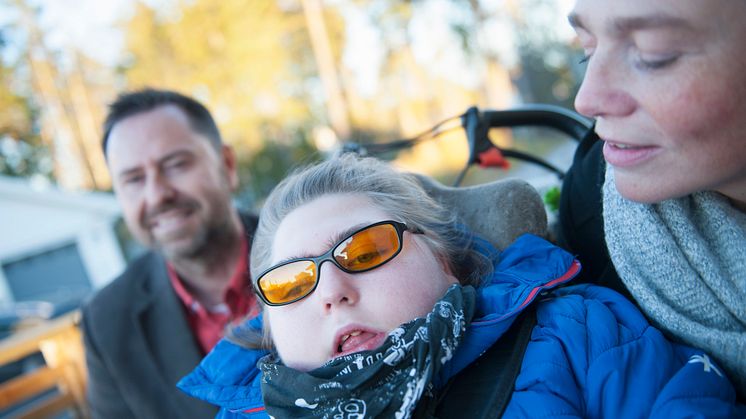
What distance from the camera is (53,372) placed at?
4.34 metres

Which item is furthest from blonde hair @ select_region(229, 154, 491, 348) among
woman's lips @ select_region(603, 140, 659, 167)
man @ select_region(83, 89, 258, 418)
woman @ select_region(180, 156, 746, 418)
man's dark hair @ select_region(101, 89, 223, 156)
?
man's dark hair @ select_region(101, 89, 223, 156)

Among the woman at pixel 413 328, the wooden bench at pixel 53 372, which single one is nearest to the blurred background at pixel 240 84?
the wooden bench at pixel 53 372

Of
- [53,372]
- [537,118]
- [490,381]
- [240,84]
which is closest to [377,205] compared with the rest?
[490,381]

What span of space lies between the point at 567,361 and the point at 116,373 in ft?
7.36

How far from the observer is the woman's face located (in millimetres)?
886

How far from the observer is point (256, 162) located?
21.9 m

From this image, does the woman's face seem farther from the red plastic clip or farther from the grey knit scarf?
the red plastic clip

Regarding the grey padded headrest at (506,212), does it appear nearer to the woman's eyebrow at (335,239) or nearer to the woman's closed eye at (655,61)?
the woman's eyebrow at (335,239)

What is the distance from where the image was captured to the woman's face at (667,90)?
2.91 feet

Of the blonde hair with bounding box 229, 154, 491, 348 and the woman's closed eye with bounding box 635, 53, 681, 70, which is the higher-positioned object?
the woman's closed eye with bounding box 635, 53, 681, 70

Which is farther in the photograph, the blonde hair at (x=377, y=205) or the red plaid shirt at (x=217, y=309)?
the red plaid shirt at (x=217, y=309)

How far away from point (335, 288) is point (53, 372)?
406 cm

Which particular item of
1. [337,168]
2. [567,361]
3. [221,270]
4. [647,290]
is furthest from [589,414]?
[221,270]

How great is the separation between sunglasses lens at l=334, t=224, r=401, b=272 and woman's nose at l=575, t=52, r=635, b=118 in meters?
0.61
